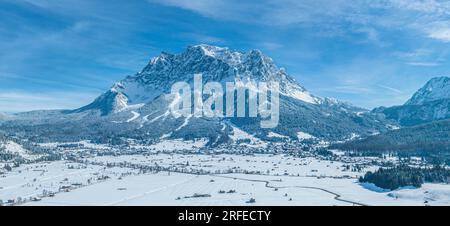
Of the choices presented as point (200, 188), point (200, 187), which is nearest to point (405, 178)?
point (200, 188)

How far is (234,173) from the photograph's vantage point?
182 meters

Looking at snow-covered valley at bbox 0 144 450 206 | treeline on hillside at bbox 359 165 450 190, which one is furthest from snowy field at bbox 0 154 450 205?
treeline on hillside at bbox 359 165 450 190

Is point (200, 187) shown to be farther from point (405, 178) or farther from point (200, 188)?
point (405, 178)

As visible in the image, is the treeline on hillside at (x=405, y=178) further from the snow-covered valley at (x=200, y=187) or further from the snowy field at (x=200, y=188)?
the snowy field at (x=200, y=188)

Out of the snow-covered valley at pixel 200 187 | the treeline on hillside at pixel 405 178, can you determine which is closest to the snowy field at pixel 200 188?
the snow-covered valley at pixel 200 187

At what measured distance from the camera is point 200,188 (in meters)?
134

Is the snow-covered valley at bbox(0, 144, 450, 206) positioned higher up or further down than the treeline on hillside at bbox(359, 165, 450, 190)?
further down

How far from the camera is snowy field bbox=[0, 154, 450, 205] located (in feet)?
356

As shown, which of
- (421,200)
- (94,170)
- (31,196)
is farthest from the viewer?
(94,170)

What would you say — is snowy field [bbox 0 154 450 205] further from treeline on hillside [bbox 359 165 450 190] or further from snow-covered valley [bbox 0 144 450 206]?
treeline on hillside [bbox 359 165 450 190]

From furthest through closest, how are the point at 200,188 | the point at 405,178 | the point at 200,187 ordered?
the point at 200,187 → the point at 200,188 → the point at 405,178
